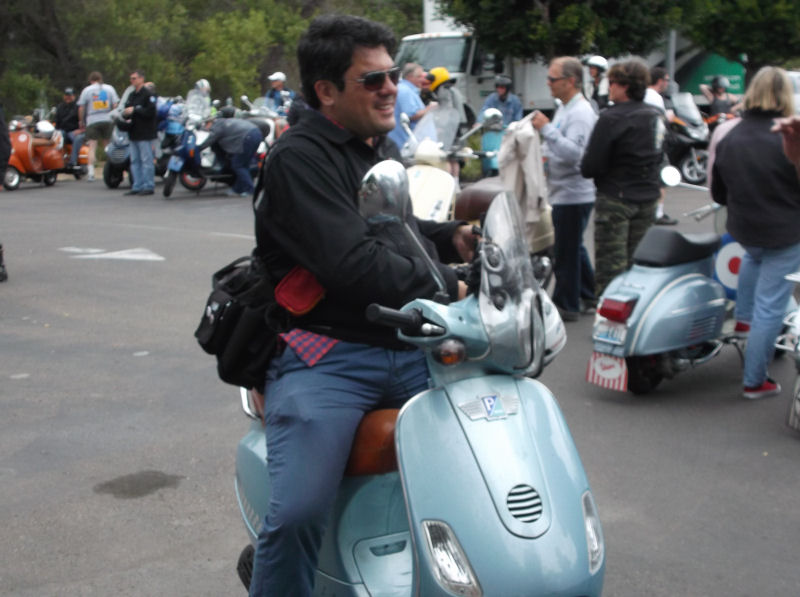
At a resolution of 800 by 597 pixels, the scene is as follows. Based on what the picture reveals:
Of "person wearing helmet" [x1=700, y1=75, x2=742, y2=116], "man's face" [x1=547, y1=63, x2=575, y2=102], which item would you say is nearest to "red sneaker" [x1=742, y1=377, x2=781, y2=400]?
"man's face" [x1=547, y1=63, x2=575, y2=102]

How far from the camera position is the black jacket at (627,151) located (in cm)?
746

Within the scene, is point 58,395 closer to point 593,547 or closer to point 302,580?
point 302,580

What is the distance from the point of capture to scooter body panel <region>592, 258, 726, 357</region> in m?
6.04

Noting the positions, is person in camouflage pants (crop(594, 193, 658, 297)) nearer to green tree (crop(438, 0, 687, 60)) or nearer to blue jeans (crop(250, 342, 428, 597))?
blue jeans (crop(250, 342, 428, 597))

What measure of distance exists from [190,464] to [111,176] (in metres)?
14.9

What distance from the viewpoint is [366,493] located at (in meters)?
2.92

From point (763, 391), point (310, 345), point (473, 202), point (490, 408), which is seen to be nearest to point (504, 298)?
point (490, 408)

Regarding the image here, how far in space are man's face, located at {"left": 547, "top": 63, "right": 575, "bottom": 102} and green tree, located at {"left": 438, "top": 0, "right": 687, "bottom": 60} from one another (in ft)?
43.8

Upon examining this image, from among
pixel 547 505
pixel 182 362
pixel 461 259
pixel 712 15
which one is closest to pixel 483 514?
pixel 547 505

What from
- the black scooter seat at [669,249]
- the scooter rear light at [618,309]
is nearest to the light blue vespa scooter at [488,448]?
the scooter rear light at [618,309]

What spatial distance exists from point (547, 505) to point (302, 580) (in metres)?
0.71

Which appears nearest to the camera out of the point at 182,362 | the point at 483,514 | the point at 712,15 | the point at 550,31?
the point at 483,514

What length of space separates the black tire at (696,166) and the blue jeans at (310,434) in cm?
1562

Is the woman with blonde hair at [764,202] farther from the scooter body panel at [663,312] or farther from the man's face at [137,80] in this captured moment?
the man's face at [137,80]
